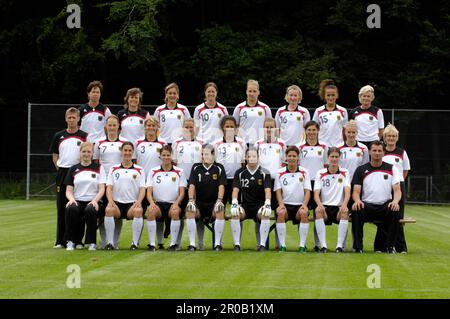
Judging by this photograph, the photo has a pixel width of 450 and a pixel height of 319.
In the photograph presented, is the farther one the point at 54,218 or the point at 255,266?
the point at 54,218

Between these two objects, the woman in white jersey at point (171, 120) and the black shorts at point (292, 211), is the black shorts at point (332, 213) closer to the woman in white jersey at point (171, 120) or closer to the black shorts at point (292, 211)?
the black shorts at point (292, 211)

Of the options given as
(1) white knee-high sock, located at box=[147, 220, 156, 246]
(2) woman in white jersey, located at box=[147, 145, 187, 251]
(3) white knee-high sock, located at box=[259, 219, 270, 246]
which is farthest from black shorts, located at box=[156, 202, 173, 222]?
(3) white knee-high sock, located at box=[259, 219, 270, 246]

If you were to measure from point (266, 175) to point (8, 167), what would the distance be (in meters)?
22.8

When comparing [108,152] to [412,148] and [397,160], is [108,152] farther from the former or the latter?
[412,148]

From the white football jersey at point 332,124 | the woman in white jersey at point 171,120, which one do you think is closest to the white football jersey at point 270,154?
the white football jersey at point 332,124

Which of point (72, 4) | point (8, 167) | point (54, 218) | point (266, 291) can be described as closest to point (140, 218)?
point (266, 291)

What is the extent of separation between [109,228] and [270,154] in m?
2.59

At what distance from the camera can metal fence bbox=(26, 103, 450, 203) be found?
29.3 meters

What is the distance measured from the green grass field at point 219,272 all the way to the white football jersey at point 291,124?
→ 65.3 inches

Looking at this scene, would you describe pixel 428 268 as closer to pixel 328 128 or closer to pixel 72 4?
pixel 328 128

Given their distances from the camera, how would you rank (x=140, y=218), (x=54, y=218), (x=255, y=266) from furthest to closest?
(x=54, y=218) → (x=140, y=218) → (x=255, y=266)

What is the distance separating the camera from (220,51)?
3241 cm

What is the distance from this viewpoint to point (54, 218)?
843 inches

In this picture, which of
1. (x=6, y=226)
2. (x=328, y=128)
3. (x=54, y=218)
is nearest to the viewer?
(x=328, y=128)
